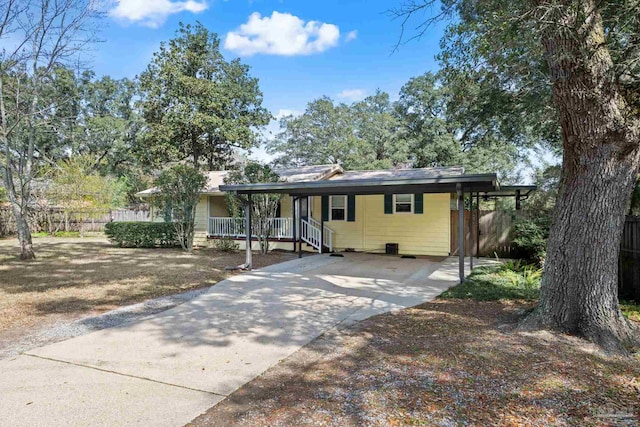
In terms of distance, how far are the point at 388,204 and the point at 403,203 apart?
52 centimetres

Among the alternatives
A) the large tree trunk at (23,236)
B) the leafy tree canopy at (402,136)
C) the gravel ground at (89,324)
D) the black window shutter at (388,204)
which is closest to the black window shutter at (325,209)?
the black window shutter at (388,204)

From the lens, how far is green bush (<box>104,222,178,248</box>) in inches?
588

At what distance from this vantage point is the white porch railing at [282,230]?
13648mm

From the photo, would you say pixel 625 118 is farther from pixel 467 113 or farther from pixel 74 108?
pixel 74 108

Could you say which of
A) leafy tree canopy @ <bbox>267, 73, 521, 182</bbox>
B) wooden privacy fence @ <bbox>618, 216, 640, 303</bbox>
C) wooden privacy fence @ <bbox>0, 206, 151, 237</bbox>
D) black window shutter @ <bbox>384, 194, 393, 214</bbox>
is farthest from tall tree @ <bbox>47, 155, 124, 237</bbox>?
wooden privacy fence @ <bbox>618, 216, 640, 303</bbox>

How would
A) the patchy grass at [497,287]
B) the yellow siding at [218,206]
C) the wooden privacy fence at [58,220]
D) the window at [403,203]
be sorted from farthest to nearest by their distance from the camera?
the wooden privacy fence at [58,220] < the yellow siding at [218,206] < the window at [403,203] < the patchy grass at [497,287]

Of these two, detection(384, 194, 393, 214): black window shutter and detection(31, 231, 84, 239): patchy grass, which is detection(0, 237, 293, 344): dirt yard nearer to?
detection(384, 194, 393, 214): black window shutter

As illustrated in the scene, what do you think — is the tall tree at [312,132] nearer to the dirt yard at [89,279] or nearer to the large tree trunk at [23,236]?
the dirt yard at [89,279]

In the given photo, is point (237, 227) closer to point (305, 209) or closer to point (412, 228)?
point (305, 209)

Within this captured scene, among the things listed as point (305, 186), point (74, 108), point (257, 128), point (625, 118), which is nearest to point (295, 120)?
point (257, 128)

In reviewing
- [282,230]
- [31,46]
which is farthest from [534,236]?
[31,46]

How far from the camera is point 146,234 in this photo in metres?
15.0

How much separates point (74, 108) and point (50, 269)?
79.5ft

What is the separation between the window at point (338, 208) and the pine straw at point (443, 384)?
31.8 feet
